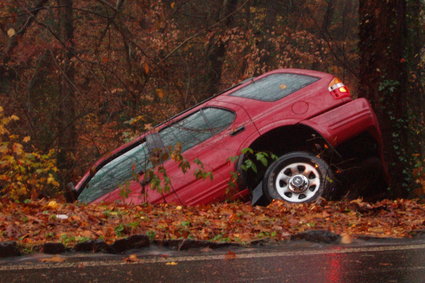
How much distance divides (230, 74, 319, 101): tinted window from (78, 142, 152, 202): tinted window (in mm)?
1572

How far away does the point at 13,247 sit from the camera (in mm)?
5492

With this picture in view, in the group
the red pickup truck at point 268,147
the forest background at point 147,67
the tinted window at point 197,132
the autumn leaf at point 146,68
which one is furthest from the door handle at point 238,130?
the autumn leaf at point 146,68

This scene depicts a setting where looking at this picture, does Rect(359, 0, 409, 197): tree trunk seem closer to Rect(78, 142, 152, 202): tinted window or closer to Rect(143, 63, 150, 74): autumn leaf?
Rect(78, 142, 152, 202): tinted window

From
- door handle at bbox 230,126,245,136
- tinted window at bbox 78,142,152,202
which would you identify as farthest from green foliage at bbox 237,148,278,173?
tinted window at bbox 78,142,152,202

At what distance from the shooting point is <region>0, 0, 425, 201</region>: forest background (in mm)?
7266

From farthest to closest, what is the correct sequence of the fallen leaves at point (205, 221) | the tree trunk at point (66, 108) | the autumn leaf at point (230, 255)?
the tree trunk at point (66, 108) < the fallen leaves at point (205, 221) < the autumn leaf at point (230, 255)

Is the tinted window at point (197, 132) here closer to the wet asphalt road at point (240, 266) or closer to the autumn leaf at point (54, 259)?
the wet asphalt road at point (240, 266)

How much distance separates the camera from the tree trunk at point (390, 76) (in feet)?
34.3

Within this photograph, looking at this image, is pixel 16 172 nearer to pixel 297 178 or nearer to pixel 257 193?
pixel 257 193

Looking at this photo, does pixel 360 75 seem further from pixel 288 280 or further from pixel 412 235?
pixel 288 280

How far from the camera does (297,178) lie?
8.56 metres

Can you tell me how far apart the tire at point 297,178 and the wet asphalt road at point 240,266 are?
2500 millimetres

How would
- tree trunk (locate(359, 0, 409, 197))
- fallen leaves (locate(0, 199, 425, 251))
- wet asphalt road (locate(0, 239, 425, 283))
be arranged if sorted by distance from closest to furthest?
wet asphalt road (locate(0, 239, 425, 283)), fallen leaves (locate(0, 199, 425, 251)), tree trunk (locate(359, 0, 409, 197))

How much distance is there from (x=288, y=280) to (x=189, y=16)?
20142 mm
